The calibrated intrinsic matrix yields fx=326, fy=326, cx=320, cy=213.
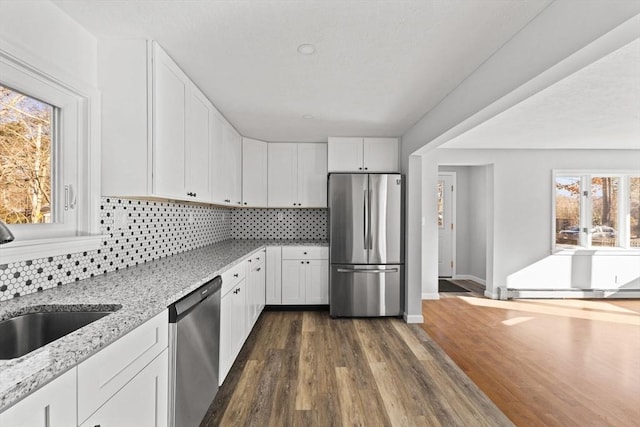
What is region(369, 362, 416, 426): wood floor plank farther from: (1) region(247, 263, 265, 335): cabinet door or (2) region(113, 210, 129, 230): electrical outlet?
(2) region(113, 210, 129, 230): electrical outlet

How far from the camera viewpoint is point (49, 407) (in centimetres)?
83

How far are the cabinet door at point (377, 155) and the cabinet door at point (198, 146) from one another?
2014 mm

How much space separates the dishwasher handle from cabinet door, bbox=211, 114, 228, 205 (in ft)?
3.85

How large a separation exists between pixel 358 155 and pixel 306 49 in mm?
2275

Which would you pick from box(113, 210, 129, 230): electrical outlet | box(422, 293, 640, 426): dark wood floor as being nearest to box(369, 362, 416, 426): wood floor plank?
box(422, 293, 640, 426): dark wood floor

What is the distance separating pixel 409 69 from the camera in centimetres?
226

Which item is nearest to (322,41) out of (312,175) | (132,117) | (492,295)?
(132,117)

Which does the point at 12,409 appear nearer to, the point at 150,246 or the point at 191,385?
the point at 191,385

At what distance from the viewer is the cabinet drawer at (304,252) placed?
4.17m

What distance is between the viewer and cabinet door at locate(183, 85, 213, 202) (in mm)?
2445

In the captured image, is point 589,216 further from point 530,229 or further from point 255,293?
point 255,293

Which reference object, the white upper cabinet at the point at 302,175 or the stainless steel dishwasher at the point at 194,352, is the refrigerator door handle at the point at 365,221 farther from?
the stainless steel dishwasher at the point at 194,352

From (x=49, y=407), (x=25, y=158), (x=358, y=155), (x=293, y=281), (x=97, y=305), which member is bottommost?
(x=293, y=281)

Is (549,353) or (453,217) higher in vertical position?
(453,217)
